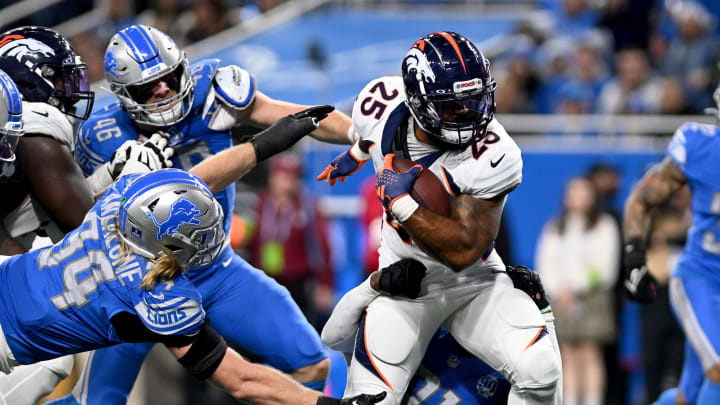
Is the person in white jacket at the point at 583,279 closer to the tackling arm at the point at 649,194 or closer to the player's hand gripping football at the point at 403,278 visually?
the tackling arm at the point at 649,194

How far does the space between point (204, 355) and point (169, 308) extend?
0.97 ft

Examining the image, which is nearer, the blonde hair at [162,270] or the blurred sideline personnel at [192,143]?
the blonde hair at [162,270]

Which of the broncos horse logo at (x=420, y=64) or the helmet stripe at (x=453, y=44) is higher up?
the helmet stripe at (x=453, y=44)

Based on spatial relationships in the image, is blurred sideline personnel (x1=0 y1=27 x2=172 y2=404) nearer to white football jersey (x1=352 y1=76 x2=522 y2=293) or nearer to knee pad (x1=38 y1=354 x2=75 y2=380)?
knee pad (x1=38 y1=354 x2=75 y2=380)

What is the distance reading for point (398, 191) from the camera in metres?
4.41

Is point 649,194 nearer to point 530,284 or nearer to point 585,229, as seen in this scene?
point 530,284

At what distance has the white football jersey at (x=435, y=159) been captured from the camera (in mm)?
4500

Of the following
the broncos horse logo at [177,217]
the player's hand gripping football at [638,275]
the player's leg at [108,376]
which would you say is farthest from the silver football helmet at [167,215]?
the player's hand gripping football at [638,275]

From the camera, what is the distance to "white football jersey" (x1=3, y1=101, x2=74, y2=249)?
4953 millimetres

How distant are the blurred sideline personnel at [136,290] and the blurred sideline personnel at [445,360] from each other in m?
0.52

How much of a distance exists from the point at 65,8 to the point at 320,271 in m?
5.41

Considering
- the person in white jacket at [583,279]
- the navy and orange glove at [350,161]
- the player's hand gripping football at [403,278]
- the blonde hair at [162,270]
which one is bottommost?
the person in white jacket at [583,279]

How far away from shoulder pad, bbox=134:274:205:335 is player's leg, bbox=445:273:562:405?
3.95 ft

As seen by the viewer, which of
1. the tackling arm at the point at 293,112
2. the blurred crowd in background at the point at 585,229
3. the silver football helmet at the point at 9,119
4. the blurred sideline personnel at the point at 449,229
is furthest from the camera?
the blurred crowd in background at the point at 585,229
